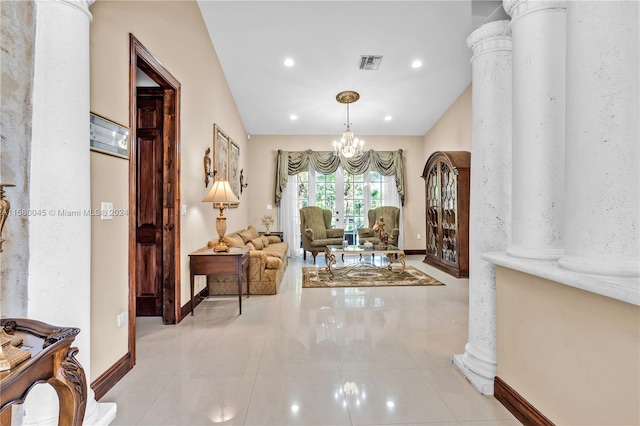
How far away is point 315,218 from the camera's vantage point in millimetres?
7355

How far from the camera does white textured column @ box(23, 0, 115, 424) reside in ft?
4.83

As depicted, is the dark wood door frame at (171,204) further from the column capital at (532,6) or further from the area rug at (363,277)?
the column capital at (532,6)

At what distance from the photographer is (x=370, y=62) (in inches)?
201

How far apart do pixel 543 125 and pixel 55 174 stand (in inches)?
98.7

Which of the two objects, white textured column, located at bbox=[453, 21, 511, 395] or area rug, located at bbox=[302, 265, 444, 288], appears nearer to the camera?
white textured column, located at bbox=[453, 21, 511, 395]

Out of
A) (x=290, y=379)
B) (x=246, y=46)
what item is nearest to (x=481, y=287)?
(x=290, y=379)

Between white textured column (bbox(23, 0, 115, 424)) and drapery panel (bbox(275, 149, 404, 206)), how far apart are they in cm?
609

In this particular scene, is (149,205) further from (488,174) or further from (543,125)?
(543,125)

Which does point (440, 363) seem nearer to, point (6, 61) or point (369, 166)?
point (6, 61)

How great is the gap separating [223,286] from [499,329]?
3389 millimetres

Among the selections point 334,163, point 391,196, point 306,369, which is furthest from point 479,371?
point 334,163

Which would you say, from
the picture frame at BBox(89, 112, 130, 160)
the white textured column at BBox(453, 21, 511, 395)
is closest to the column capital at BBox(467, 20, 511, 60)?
the white textured column at BBox(453, 21, 511, 395)

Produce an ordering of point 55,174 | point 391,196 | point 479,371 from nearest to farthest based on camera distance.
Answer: point 55,174 → point 479,371 → point 391,196

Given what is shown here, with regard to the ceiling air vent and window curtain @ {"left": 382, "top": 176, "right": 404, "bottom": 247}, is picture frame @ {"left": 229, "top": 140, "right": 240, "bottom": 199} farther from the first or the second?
window curtain @ {"left": 382, "top": 176, "right": 404, "bottom": 247}
